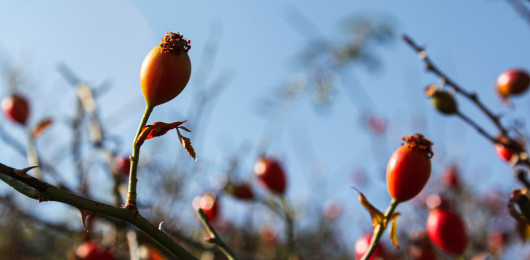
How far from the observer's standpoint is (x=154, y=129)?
794 mm

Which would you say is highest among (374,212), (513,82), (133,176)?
(513,82)

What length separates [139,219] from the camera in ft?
2.39

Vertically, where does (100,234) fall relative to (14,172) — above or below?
below

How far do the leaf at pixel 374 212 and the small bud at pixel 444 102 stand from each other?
69cm

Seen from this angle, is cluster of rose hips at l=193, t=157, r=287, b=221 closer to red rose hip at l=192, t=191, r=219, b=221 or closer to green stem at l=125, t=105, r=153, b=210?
red rose hip at l=192, t=191, r=219, b=221

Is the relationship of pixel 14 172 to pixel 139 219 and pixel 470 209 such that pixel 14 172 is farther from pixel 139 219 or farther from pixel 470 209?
pixel 470 209

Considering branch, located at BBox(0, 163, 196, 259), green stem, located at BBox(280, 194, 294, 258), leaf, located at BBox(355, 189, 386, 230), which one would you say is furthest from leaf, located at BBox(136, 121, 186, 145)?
green stem, located at BBox(280, 194, 294, 258)

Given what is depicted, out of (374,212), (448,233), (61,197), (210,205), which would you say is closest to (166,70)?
(61,197)

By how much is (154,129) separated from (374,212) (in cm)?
49

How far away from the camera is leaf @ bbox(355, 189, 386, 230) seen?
96cm

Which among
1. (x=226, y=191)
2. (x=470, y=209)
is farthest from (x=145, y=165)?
(x=470, y=209)

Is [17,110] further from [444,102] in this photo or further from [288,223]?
[444,102]

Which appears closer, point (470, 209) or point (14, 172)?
point (14, 172)

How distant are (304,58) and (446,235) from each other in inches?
137
